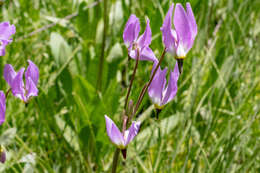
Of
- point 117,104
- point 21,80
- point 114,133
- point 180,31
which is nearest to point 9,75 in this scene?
point 21,80

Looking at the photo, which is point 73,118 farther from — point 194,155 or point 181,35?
point 181,35

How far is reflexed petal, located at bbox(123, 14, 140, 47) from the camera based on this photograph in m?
0.75

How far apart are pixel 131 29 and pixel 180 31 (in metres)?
0.12

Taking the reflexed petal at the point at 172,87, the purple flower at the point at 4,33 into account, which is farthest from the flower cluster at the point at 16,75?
the reflexed petal at the point at 172,87

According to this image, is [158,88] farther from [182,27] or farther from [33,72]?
[33,72]

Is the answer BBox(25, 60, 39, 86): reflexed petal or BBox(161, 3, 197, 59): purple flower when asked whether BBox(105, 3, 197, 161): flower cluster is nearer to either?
BBox(161, 3, 197, 59): purple flower

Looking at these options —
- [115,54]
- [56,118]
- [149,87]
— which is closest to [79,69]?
[115,54]

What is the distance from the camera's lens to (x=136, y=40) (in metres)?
0.78

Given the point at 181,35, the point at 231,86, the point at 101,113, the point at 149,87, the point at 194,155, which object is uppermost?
the point at 181,35

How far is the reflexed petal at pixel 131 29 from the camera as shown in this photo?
2.44 feet

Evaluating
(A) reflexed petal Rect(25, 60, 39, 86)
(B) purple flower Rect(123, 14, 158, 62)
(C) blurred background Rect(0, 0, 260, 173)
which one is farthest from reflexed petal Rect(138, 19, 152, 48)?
(A) reflexed petal Rect(25, 60, 39, 86)

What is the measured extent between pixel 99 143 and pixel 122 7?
110 cm

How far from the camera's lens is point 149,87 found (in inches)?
31.1

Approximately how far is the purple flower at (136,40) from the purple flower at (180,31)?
57mm
